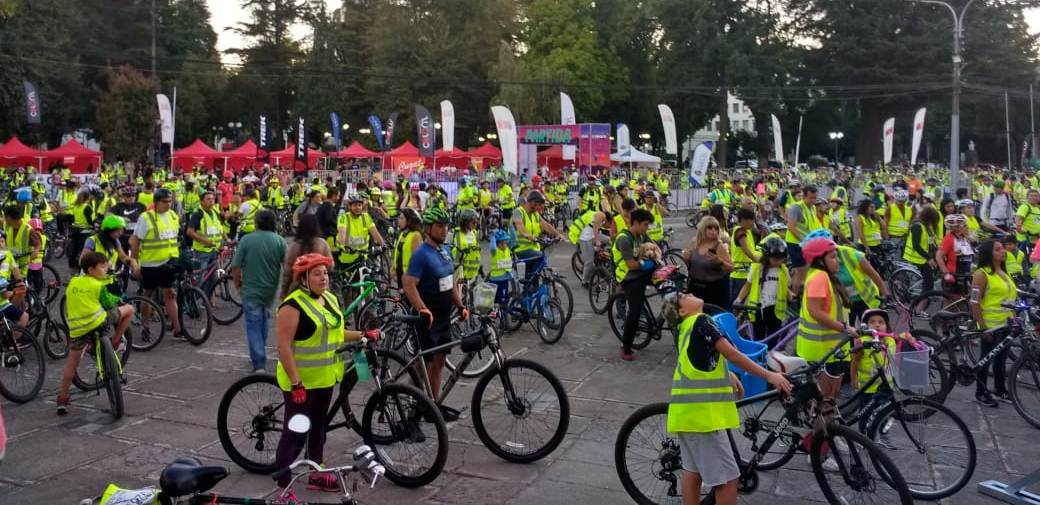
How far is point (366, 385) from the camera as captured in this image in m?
7.89

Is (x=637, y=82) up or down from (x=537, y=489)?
up

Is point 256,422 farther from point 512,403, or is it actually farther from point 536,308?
point 536,308

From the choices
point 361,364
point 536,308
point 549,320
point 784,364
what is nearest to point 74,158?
point 536,308

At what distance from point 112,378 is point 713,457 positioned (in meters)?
5.11

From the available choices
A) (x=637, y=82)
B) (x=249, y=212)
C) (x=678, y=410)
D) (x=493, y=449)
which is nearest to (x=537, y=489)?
(x=493, y=449)

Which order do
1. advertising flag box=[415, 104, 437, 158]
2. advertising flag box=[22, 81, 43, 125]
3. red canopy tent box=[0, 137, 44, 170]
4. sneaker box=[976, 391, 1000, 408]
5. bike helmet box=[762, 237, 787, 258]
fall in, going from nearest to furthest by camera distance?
sneaker box=[976, 391, 1000, 408], bike helmet box=[762, 237, 787, 258], advertising flag box=[415, 104, 437, 158], advertising flag box=[22, 81, 43, 125], red canopy tent box=[0, 137, 44, 170]

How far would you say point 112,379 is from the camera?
709 cm

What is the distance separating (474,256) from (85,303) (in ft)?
14.9

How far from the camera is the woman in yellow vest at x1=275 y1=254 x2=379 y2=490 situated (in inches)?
199

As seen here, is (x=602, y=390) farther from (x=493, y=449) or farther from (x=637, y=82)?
(x=637, y=82)

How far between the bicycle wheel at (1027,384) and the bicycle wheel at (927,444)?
6.50 feet

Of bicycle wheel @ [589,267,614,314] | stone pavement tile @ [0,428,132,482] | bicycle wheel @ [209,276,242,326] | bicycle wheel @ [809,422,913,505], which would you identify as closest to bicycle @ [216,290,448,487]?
stone pavement tile @ [0,428,132,482]

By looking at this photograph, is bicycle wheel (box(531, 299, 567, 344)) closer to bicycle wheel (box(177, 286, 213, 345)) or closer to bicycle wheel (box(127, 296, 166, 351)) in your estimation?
bicycle wheel (box(177, 286, 213, 345))

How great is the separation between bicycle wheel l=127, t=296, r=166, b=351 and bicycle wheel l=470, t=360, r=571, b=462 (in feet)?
16.7
